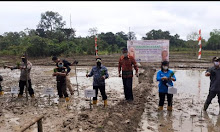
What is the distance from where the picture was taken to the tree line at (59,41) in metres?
29.4

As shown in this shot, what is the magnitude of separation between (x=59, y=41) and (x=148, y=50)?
34478 mm

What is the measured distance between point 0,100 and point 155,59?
257 inches

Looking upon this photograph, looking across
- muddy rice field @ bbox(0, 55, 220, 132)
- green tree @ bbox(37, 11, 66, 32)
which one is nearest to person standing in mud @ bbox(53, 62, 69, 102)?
muddy rice field @ bbox(0, 55, 220, 132)

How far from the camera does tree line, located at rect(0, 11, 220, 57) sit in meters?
29.4

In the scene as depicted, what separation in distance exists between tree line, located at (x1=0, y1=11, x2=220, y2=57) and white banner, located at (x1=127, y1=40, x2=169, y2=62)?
10.8 metres

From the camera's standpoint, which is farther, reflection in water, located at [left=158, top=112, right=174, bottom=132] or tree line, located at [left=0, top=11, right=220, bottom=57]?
tree line, located at [left=0, top=11, right=220, bottom=57]

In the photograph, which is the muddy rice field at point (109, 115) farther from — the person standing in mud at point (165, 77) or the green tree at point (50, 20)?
the green tree at point (50, 20)

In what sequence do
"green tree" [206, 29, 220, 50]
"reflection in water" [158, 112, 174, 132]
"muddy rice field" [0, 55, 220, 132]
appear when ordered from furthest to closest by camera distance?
"green tree" [206, 29, 220, 50], "reflection in water" [158, 112, 174, 132], "muddy rice field" [0, 55, 220, 132]

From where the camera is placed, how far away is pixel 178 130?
4457mm

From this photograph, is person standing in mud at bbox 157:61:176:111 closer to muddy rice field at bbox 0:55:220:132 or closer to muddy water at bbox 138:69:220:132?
muddy water at bbox 138:69:220:132

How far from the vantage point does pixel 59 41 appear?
4041cm

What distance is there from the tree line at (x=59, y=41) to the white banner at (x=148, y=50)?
10.8 metres

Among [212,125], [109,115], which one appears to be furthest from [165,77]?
[109,115]

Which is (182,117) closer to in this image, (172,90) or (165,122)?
(165,122)
